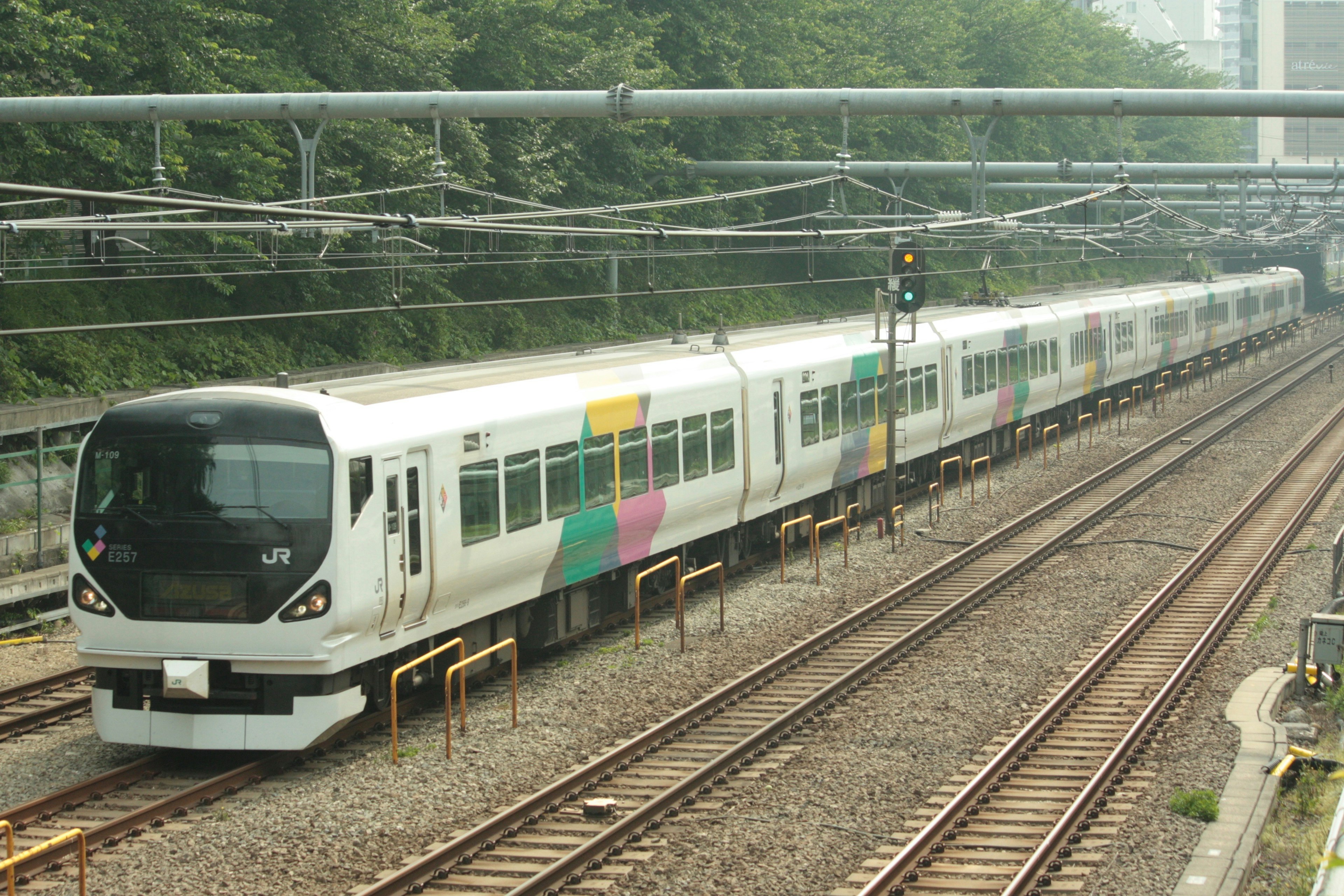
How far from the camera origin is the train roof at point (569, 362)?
504 inches

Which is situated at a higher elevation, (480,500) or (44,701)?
(480,500)

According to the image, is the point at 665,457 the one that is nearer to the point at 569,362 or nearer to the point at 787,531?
the point at 569,362

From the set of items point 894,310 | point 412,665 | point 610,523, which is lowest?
point 412,665

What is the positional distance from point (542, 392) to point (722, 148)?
30.0 m

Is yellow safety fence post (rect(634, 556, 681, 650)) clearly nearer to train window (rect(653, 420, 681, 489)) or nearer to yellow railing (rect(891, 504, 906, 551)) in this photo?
train window (rect(653, 420, 681, 489))

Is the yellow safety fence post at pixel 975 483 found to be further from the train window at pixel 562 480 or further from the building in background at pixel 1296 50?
the building in background at pixel 1296 50

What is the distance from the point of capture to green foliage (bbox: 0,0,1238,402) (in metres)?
22.9

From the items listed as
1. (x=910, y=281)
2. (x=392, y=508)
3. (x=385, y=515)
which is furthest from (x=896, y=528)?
(x=385, y=515)

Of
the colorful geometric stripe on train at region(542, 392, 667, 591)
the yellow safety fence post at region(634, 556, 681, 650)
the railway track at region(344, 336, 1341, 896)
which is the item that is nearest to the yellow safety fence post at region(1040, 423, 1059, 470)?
the railway track at region(344, 336, 1341, 896)

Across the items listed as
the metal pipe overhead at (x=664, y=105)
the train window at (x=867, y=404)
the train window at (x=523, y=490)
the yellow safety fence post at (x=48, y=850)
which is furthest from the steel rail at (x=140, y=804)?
the train window at (x=867, y=404)

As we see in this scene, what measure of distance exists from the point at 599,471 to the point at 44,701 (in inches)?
209

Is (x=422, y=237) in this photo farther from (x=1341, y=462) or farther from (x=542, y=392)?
(x=1341, y=462)

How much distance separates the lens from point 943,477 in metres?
24.8

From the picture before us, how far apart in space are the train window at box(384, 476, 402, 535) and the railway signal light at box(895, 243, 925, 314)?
404 inches
